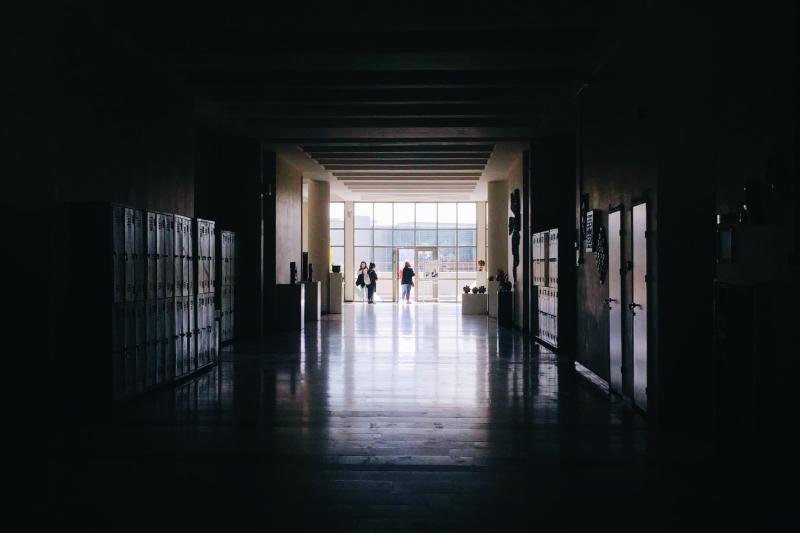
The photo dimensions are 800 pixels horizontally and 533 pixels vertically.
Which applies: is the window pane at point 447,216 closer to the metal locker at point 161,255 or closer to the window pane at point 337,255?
the window pane at point 337,255

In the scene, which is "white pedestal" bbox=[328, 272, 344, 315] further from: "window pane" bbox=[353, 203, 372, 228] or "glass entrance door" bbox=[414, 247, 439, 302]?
"glass entrance door" bbox=[414, 247, 439, 302]

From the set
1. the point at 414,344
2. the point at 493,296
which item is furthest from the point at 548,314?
the point at 493,296

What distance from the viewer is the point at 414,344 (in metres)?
10.9

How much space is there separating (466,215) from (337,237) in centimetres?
496

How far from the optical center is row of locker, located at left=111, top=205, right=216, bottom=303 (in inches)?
239

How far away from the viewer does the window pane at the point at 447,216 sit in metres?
25.8

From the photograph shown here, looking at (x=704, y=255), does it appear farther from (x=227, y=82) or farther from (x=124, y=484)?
(x=227, y=82)

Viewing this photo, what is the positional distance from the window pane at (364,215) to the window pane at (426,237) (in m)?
1.95

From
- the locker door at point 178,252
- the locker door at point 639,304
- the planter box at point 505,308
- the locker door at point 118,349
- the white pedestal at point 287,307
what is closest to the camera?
the locker door at point 639,304

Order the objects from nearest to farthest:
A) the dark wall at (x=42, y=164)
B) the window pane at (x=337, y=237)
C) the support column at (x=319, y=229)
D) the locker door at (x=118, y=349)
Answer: the dark wall at (x=42, y=164), the locker door at (x=118, y=349), the support column at (x=319, y=229), the window pane at (x=337, y=237)

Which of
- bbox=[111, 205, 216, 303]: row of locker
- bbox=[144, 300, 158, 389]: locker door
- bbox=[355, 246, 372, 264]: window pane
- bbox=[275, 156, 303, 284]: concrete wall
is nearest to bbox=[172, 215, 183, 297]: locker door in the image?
bbox=[111, 205, 216, 303]: row of locker

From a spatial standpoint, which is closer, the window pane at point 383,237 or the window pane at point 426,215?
the window pane at point 383,237

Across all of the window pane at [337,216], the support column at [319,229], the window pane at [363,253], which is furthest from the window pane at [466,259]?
the support column at [319,229]

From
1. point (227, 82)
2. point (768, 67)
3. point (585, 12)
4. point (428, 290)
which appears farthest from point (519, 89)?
point (428, 290)
